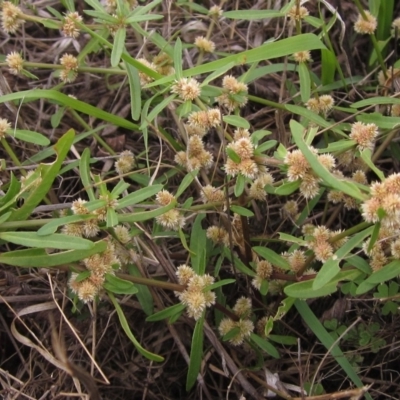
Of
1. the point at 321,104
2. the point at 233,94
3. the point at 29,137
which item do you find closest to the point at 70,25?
the point at 29,137

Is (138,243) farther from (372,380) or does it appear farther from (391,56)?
(391,56)

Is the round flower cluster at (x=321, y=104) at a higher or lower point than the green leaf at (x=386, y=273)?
higher

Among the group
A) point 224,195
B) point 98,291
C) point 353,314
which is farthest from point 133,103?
point 353,314

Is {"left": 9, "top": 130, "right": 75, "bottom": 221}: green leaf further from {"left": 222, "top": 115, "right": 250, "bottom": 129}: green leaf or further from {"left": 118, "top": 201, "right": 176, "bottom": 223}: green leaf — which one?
{"left": 222, "top": 115, "right": 250, "bottom": 129}: green leaf

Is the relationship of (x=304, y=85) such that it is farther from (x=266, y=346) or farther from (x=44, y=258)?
(x=44, y=258)

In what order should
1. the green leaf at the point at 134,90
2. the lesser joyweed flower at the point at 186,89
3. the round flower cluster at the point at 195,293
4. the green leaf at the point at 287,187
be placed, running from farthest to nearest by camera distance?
the green leaf at the point at 134,90 → the lesser joyweed flower at the point at 186,89 → the round flower cluster at the point at 195,293 → the green leaf at the point at 287,187

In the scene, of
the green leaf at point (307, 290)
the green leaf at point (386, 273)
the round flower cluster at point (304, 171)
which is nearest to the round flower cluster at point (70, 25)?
the round flower cluster at point (304, 171)

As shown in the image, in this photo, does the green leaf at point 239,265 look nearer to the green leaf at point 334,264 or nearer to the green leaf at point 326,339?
the green leaf at point 326,339
